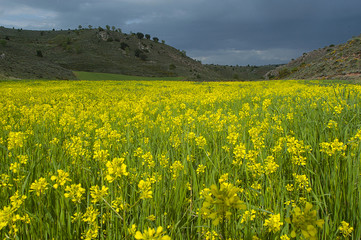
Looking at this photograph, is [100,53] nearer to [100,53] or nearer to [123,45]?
[100,53]

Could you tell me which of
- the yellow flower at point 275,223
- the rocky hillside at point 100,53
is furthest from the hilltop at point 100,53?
the yellow flower at point 275,223

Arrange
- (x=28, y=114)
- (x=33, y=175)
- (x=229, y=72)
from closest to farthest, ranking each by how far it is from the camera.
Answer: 1. (x=33, y=175)
2. (x=28, y=114)
3. (x=229, y=72)

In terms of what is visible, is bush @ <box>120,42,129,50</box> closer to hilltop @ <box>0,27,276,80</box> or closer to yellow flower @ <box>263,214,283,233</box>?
hilltop @ <box>0,27,276,80</box>

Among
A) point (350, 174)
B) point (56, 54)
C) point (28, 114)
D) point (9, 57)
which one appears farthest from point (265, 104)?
point (56, 54)

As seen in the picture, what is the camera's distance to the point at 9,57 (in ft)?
141

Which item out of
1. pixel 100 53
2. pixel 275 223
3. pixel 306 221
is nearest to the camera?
pixel 306 221

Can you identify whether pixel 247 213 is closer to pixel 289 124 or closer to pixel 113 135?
pixel 113 135

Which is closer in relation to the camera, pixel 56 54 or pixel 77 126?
pixel 77 126

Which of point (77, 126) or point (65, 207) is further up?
point (77, 126)

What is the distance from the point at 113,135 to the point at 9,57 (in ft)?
172

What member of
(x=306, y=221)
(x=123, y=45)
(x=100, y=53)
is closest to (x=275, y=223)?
(x=306, y=221)

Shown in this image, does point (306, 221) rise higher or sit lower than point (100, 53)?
lower

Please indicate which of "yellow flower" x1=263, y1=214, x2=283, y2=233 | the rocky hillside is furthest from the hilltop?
"yellow flower" x1=263, y1=214, x2=283, y2=233

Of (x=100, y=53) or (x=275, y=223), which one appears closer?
(x=275, y=223)
